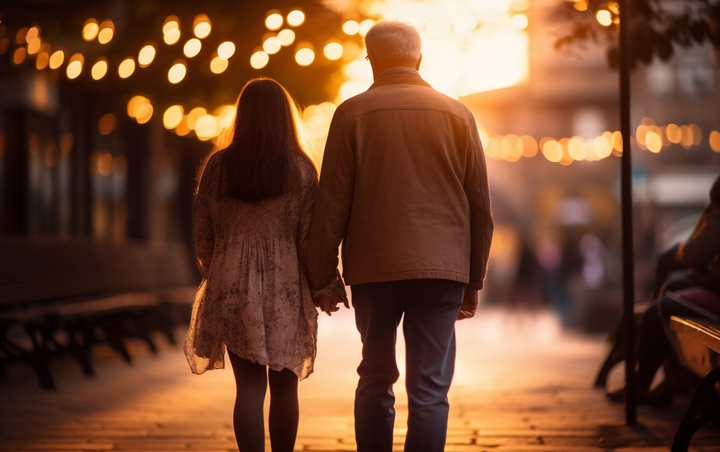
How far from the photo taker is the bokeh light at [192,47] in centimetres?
984

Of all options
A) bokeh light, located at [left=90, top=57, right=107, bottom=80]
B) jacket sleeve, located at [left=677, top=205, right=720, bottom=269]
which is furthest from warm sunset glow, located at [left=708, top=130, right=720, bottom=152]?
jacket sleeve, located at [left=677, top=205, right=720, bottom=269]

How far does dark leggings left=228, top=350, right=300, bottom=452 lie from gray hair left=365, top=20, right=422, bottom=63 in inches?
53.7

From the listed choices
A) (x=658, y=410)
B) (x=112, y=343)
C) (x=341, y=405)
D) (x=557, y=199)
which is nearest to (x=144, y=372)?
(x=112, y=343)

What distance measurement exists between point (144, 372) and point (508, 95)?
1326 inches

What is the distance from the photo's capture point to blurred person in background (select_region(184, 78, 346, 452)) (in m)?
3.32

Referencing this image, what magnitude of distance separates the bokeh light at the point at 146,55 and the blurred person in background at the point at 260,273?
6.93m

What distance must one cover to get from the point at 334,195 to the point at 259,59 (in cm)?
736

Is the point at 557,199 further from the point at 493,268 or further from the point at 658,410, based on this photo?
the point at 658,410

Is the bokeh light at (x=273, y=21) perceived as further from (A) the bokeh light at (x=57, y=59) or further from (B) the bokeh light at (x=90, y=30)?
(A) the bokeh light at (x=57, y=59)

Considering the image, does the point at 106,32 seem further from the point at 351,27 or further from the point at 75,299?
the point at 75,299

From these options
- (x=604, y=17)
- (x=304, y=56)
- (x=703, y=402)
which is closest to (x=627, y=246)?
(x=703, y=402)

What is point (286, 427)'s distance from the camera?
3391 millimetres

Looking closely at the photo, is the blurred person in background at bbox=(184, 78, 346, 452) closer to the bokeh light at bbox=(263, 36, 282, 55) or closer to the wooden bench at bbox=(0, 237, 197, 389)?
the wooden bench at bbox=(0, 237, 197, 389)

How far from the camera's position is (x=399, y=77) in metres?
3.34
